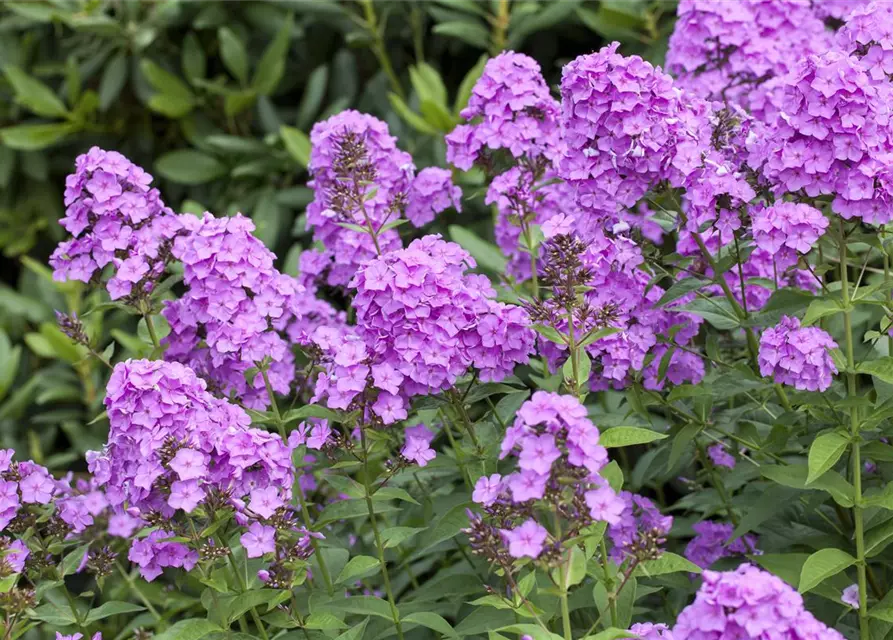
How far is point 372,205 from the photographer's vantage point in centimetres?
381

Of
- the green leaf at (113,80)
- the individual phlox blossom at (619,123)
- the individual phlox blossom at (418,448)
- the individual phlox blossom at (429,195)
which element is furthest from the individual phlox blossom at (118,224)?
the green leaf at (113,80)

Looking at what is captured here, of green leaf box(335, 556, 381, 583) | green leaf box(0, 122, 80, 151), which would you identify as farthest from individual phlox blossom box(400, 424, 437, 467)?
green leaf box(0, 122, 80, 151)

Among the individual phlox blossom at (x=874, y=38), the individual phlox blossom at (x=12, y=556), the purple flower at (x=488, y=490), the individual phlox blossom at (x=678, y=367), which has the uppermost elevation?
the individual phlox blossom at (x=874, y=38)

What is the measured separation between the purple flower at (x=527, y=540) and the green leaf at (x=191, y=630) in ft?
3.07

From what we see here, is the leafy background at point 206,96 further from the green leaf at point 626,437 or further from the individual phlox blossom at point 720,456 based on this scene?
the green leaf at point 626,437

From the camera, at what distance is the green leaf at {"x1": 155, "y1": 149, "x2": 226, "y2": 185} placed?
591cm

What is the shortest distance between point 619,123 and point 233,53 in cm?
295

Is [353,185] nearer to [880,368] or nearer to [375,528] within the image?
[375,528]

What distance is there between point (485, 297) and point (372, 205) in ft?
2.20

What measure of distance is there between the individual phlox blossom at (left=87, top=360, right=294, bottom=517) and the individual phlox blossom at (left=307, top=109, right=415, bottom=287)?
835mm

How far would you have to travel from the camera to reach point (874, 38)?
130 inches

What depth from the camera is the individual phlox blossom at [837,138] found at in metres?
2.98

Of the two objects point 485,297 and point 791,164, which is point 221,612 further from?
point 791,164

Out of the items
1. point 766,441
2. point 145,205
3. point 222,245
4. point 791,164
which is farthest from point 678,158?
point 145,205
